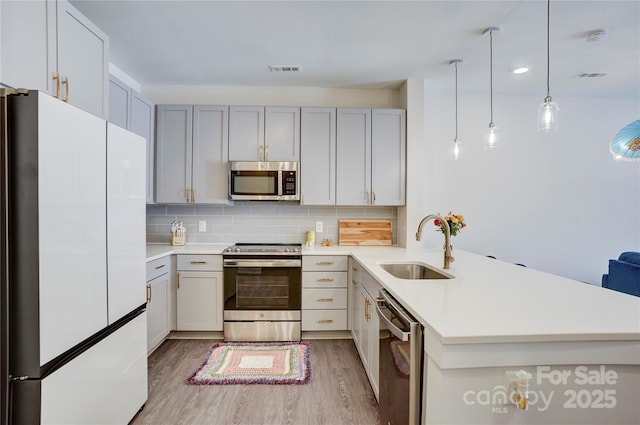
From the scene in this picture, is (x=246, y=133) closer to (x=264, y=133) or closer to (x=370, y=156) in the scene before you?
(x=264, y=133)

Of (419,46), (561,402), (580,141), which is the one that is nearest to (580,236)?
(580,141)

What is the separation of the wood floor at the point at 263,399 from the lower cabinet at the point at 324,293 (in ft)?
1.44

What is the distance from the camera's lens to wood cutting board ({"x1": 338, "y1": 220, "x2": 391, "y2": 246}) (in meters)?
3.74

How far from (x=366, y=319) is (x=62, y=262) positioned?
1.88m

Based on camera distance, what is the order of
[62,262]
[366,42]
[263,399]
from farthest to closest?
[366,42] < [263,399] < [62,262]

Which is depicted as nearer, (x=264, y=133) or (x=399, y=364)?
(x=399, y=364)

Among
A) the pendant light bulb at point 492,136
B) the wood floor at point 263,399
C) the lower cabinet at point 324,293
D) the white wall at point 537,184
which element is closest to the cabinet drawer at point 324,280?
the lower cabinet at point 324,293

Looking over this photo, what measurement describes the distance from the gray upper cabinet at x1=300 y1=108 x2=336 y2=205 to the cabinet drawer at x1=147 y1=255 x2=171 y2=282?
140 cm

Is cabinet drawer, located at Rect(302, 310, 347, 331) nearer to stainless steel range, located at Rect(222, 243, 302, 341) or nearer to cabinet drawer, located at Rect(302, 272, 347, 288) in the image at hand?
stainless steel range, located at Rect(222, 243, 302, 341)

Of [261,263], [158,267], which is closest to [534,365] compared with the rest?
[261,263]

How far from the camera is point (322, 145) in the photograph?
11.4 ft

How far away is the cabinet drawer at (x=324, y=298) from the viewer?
324cm

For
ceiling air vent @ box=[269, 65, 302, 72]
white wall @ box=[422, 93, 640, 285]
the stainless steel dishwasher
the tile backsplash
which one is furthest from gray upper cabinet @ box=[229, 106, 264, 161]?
the stainless steel dishwasher

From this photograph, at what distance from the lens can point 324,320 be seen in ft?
10.7
